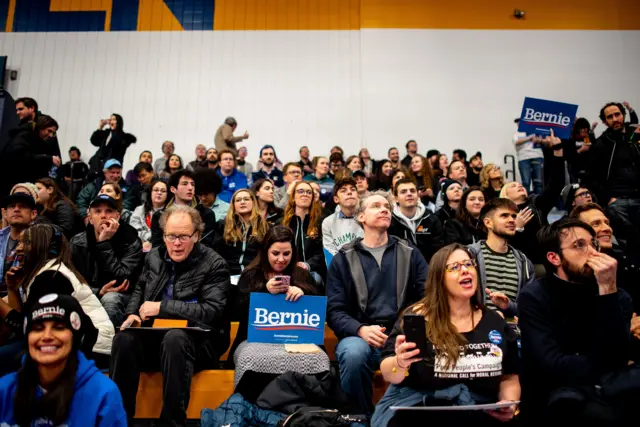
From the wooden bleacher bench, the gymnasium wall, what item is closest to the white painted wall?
the gymnasium wall

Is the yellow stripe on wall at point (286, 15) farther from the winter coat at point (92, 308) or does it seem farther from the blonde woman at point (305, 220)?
the winter coat at point (92, 308)

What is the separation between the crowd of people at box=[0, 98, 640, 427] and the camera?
1910mm

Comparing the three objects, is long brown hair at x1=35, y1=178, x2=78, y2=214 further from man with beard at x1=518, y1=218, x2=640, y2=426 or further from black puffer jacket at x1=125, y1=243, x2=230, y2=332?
man with beard at x1=518, y1=218, x2=640, y2=426

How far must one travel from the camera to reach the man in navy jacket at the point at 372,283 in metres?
2.71

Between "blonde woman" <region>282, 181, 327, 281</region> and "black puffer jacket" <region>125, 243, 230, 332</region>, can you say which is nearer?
"black puffer jacket" <region>125, 243, 230, 332</region>

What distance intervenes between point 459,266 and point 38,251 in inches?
86.4

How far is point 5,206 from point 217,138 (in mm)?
5090

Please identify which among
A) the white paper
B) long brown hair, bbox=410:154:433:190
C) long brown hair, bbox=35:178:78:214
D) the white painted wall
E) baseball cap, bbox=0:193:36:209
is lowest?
the white paper

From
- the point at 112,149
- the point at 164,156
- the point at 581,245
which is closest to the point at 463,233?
the point at 581,245

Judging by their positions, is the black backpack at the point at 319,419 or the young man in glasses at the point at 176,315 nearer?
the black backpack at the point at 319,419

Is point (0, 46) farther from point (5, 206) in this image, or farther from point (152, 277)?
point (152, 277)

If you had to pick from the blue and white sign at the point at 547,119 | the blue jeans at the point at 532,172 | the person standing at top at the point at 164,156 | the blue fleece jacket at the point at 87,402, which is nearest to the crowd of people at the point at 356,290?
the blue fleece jacket at the point at 87,402

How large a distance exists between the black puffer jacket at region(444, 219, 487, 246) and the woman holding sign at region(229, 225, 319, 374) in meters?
1.52

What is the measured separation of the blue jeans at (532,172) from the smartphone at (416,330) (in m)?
6.46
